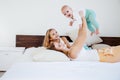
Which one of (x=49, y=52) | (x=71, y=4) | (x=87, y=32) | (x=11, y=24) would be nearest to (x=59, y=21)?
(x=71, y=4)

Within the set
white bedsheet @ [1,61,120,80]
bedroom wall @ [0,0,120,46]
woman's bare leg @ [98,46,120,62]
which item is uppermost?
bedroom wall @ [0,0,120,46]

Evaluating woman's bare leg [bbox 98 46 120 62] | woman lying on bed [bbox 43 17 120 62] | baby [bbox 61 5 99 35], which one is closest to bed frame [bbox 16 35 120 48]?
baby [bbox 61 5 99 35]

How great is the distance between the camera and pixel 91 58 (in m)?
2.63

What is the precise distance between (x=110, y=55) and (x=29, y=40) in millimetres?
1483

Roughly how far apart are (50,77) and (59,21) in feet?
5.57

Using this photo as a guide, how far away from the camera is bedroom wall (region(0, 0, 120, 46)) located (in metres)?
3.50

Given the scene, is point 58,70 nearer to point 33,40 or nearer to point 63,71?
point 63,71

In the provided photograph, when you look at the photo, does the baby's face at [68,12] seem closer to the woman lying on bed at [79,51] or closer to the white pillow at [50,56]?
the woman lying on bed at [79,51]

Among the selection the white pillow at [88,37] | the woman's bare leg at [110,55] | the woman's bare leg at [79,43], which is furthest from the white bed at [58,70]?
the white pillow at [88,37]

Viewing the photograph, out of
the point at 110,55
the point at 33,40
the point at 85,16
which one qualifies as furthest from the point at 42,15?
the point at 110,55

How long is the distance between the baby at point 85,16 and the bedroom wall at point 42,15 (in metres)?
0.14

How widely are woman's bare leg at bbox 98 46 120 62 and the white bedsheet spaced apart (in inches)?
11.8

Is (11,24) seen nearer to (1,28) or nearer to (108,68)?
(1,28)

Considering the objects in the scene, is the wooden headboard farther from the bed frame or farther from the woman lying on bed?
the woman lying on bed
